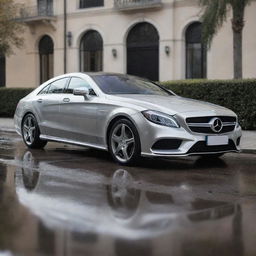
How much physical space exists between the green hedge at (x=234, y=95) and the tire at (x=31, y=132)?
19.5 feet

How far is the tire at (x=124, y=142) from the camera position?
815 centimetres

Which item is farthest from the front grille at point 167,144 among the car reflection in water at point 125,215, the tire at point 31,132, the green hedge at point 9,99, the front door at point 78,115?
the green hedge at point 9,99

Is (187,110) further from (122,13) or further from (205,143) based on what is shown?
(122,13)

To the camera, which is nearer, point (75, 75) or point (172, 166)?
point (172, 166)

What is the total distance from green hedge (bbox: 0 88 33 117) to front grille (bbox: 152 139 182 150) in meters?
14.9

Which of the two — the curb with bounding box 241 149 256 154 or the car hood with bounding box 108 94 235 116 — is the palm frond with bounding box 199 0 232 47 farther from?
the car hood with bounding box 108 94 235 116

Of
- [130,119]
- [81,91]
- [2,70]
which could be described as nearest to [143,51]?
[2,70]

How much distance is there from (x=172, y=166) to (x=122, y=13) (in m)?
20.1

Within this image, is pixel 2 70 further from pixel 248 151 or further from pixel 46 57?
pixel 248 151

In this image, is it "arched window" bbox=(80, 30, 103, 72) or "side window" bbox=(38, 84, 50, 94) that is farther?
"arched window" bbox=(80, 30, 103, 72)

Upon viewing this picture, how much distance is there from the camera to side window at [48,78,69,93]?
10122mm

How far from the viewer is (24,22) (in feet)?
103

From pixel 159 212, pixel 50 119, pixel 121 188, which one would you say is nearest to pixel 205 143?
pixel 121 188

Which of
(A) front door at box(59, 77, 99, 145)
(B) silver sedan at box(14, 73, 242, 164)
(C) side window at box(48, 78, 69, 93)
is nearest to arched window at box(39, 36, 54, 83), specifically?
(C) side window at box(48, 78, 69, 93)
